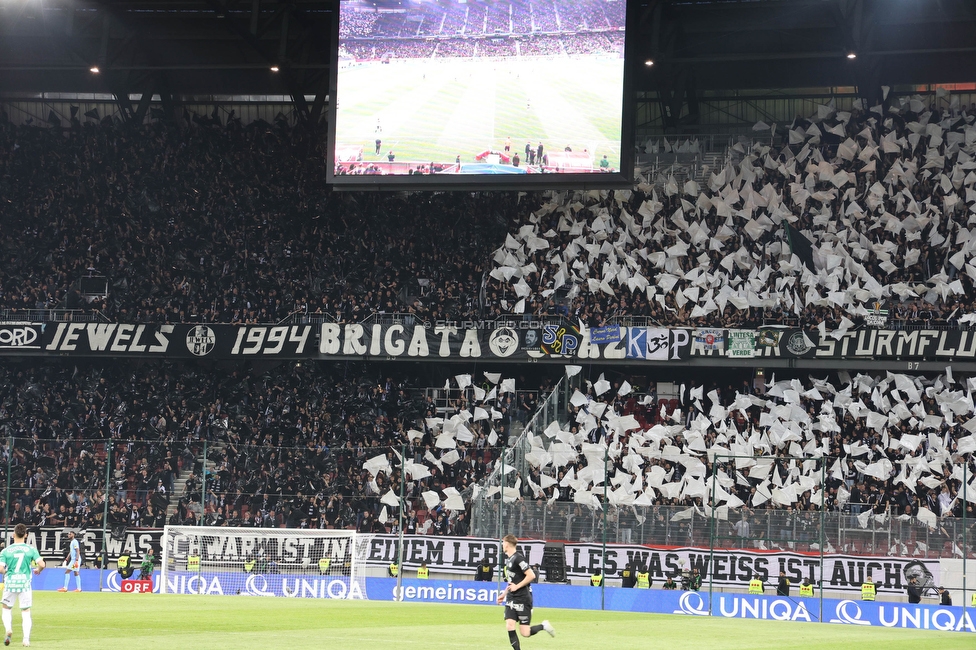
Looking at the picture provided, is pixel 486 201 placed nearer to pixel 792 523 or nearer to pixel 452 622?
pixel 792 523

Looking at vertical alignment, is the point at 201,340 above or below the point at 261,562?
above

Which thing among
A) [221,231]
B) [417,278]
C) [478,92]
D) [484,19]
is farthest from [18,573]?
[221,231]

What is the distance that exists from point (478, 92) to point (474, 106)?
1.52 ft

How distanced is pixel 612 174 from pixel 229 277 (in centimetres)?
1597

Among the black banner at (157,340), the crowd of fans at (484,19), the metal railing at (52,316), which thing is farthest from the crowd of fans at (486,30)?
the metal railing at (52,316)

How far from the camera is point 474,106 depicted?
1435 inches

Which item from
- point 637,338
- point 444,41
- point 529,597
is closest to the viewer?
point 529,597

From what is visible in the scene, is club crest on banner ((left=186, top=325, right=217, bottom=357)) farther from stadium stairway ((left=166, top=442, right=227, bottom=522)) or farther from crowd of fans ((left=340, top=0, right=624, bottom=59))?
crowd of fans ((left=340, top=0, right=624, bottom=59))

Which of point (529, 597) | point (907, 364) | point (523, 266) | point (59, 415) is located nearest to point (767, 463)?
point (907, 364)

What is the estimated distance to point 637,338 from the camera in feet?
129

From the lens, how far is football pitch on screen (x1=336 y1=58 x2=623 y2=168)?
117 ft

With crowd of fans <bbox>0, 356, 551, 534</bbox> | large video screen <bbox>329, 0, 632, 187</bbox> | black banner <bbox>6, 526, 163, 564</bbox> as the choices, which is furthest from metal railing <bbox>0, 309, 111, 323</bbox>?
large video screen <bbox>329, 0, 632, 187</bbox>

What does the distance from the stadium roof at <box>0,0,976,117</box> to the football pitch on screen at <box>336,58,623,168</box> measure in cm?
186

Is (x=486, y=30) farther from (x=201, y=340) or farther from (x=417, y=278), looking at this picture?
(x=201, y=340)
